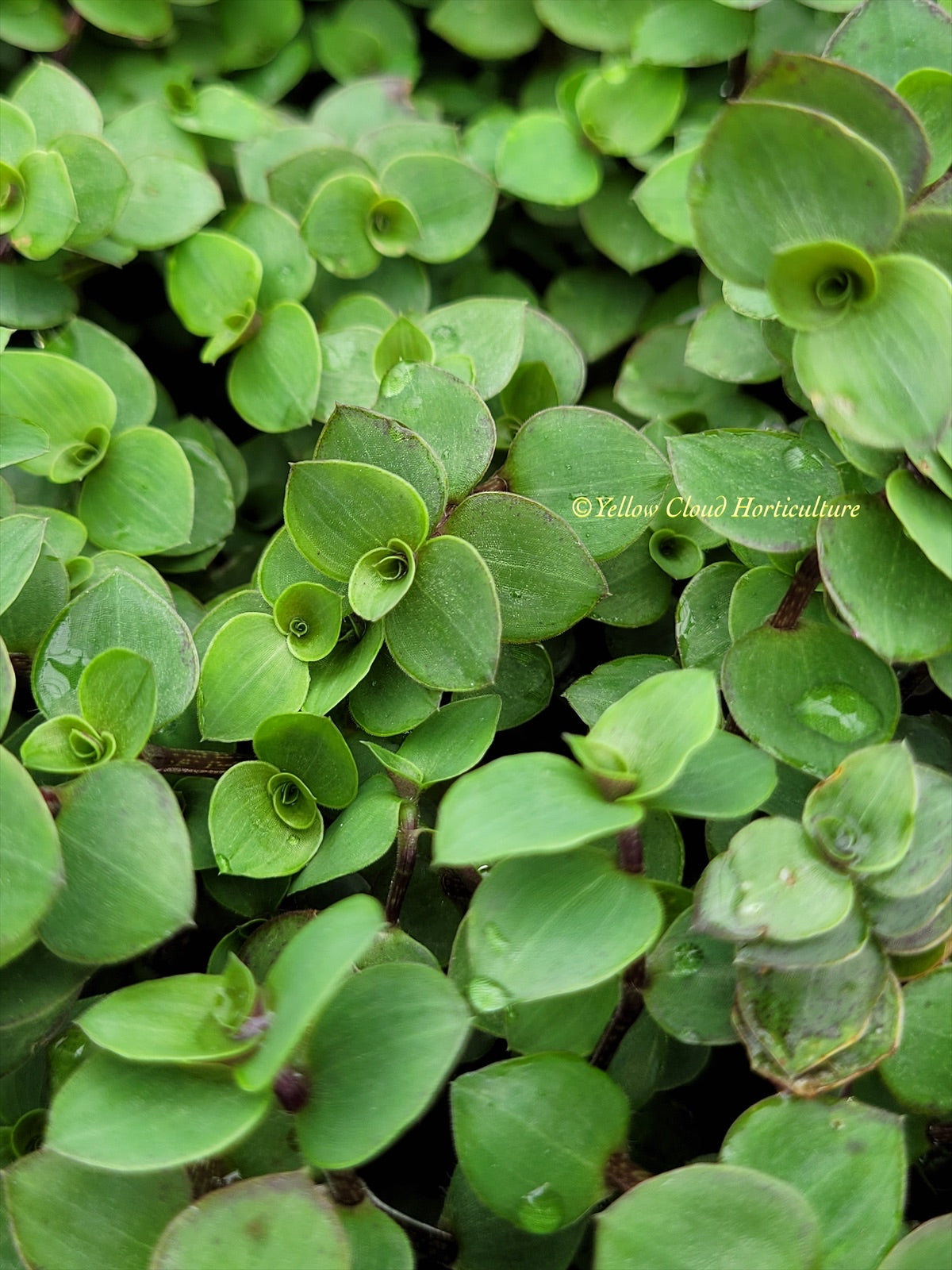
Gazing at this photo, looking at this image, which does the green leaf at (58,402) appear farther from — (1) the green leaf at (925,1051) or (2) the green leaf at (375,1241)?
(1) the green leaf at (925,1051)

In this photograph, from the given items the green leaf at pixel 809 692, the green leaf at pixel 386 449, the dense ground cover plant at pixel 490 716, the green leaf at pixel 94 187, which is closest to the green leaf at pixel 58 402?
the dense ground cover plant at pixel 490 716

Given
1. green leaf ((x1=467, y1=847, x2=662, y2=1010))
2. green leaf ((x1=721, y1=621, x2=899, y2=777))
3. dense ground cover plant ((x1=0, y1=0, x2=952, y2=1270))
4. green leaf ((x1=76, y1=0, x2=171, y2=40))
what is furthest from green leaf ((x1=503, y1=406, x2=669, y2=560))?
green leaf ((x1=76, y1=0, x2=171, y2=40))

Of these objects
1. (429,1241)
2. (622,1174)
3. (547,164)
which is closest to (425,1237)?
(429,1241)

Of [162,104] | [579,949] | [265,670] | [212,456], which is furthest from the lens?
[162,104]

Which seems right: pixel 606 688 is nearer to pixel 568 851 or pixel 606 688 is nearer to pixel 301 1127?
pixel 568 851

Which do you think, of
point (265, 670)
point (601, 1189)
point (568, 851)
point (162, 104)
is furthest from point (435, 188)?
point (601, 1189)

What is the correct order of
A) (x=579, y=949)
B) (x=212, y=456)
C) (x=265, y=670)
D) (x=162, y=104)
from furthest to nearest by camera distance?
(x=162, y=104)
(x=212, y=456)
(x=265, y=670)
(x=579, y=949)

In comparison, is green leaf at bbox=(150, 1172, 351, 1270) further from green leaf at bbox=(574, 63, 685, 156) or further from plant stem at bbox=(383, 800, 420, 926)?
green leaf at bbox=(574, 63, 685, 156)
